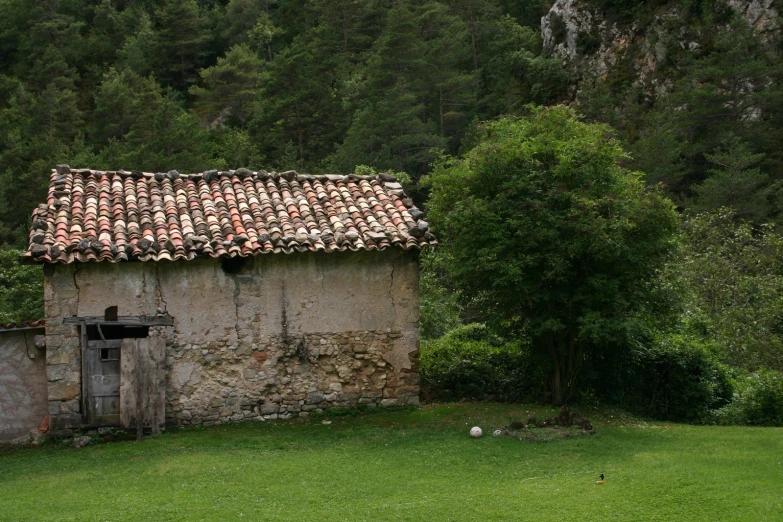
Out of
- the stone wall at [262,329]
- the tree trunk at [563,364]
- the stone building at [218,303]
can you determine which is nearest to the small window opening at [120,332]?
the stone building at [218,303]

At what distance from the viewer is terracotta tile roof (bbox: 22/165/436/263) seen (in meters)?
12.8

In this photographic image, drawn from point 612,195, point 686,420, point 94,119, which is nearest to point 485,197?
point 612,195

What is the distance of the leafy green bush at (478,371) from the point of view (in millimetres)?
15883

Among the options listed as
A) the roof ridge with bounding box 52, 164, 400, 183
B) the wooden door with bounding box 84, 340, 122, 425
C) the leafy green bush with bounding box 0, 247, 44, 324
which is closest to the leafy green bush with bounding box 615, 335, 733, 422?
the roof ridge with bounding box 52, 164, 400, 183

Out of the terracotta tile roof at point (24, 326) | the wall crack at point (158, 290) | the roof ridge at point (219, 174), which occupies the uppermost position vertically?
the roof ridge at point (219, 174)

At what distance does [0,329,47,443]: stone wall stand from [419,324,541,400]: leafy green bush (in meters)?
7.09

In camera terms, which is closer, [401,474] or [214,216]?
[401,474]

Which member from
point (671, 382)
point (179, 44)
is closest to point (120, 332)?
point (671, 382)

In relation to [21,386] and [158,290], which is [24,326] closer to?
[21,386]

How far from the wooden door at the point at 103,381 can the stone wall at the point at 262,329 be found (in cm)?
20

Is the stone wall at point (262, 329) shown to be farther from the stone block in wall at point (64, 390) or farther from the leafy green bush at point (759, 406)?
the leafy green bush at point (759, 406)

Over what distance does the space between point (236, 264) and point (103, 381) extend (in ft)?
9.37

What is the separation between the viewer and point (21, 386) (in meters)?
13.0

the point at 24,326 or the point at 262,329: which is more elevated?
the point at 24,326
